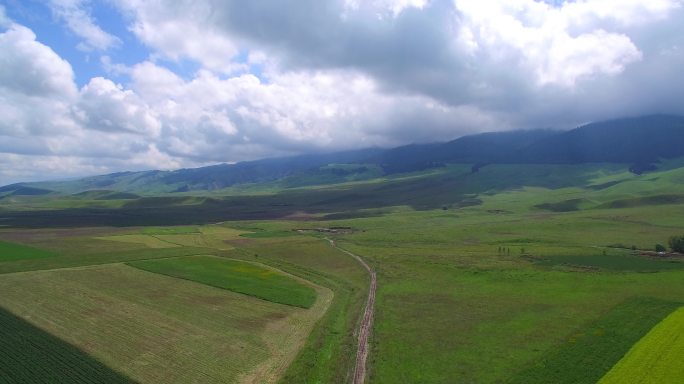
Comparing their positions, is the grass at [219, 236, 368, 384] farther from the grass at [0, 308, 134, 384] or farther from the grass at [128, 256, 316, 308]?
the grass at [0, 308, 134, 384]

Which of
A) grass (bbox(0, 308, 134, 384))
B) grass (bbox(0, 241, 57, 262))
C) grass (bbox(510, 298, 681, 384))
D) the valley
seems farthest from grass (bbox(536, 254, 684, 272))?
grass (bbox(0, 241, 57, 262))

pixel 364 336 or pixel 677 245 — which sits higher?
pixel 677 245

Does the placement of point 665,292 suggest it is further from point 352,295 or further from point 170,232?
point 170,232

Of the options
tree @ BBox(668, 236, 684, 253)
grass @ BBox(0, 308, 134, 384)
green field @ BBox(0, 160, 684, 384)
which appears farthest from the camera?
tree @ BBox(668, 236, 684, 253)

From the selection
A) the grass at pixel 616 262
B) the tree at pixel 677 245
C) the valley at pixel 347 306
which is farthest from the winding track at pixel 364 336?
the tree at pixel 677 245

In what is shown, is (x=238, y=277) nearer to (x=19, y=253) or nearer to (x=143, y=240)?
(x=19, y=253)

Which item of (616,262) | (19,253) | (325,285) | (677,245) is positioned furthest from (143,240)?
(677,245)

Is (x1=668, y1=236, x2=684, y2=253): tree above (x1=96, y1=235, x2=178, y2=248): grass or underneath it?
underneath
